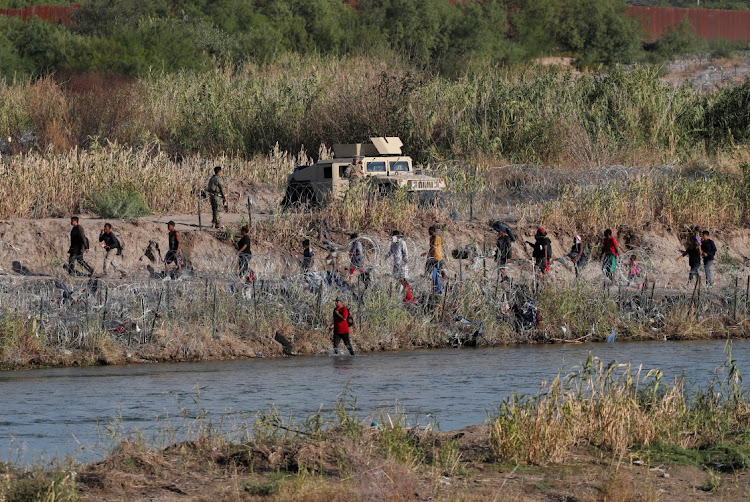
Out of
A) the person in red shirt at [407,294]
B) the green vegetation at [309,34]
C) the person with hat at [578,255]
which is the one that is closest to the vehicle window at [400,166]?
the person with hat at [578,255]

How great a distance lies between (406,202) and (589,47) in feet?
143

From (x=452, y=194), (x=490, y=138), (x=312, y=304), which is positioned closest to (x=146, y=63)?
(x=490, y=138)

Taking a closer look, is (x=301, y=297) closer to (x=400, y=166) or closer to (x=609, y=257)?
(x=609, y=257)

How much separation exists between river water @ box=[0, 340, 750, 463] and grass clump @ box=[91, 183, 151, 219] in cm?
877

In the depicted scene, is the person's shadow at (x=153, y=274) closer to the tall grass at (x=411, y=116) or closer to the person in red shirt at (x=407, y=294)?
the person in red shirt at (x=407, y=294)

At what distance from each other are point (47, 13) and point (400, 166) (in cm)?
3972

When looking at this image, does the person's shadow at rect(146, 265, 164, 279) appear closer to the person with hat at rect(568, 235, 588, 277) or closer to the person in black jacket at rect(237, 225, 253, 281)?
the person in black jacket at rect(237, 225, 253, 281)

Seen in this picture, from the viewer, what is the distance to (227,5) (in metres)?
62.3

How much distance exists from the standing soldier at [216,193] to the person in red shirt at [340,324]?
6815 millimetres

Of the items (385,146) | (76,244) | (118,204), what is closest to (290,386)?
(76,244)

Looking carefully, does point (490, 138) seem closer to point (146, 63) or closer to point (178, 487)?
point (146, 63)

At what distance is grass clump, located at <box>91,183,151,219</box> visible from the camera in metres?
27.1

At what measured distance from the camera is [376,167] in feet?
94.3

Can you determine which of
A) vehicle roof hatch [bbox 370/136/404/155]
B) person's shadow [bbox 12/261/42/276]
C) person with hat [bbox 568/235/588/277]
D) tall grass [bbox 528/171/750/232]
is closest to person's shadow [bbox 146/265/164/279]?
person's shadow [bbox 12/261/42/276]
